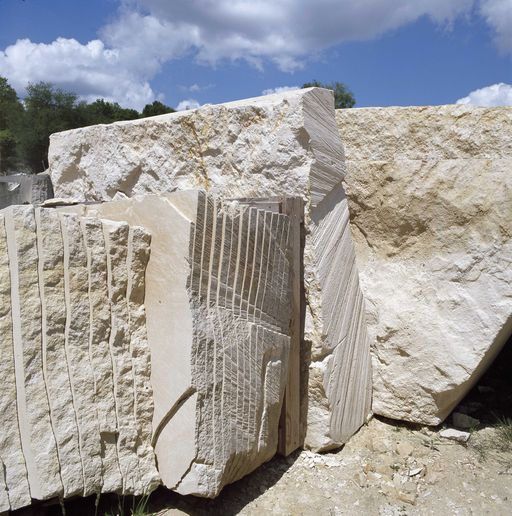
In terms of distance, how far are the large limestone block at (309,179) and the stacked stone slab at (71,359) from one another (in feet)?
3.17

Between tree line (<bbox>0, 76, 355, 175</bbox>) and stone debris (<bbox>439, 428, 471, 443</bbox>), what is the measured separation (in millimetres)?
19225

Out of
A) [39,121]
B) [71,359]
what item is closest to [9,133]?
[39,121]

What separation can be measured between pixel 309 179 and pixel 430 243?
86cm

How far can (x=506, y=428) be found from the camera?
2951 mm

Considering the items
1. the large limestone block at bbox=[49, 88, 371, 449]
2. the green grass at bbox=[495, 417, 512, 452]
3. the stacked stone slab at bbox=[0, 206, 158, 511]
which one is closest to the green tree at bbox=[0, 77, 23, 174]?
the large limestone block at bbox=[49, 88, 371, 449]

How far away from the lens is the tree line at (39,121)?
21.2 meters

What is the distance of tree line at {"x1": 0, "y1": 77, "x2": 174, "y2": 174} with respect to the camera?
69.4ft

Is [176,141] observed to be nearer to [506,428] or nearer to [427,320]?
[427,320]

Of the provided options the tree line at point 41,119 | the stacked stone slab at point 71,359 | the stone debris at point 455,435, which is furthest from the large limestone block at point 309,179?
the tree line at point 41,119

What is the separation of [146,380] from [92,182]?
6.82ft

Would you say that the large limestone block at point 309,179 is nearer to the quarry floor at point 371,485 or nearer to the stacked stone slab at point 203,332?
the quarry floor at point 371,485

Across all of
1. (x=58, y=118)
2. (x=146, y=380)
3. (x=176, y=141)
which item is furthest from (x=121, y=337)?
(x=58, y=118)

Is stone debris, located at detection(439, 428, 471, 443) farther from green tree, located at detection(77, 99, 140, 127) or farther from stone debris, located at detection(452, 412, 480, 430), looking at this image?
green tree, located at detection(77, 99, 140, 127)

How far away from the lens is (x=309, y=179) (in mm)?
2646
